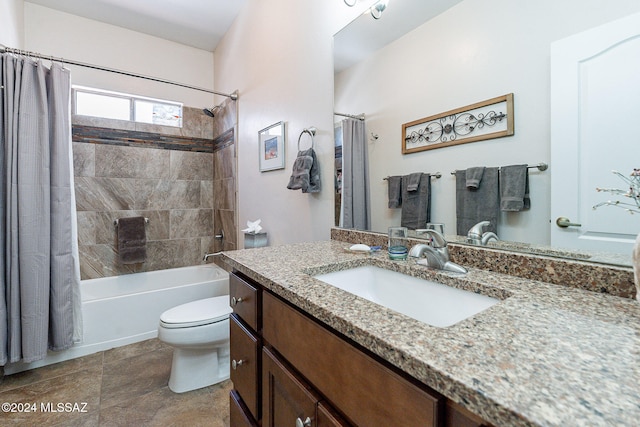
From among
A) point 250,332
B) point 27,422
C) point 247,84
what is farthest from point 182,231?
point 250,332

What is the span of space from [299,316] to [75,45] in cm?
337

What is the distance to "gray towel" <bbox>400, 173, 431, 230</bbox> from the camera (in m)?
1.10

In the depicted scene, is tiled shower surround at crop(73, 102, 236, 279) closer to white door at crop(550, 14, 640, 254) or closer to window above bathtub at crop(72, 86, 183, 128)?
window above bathtub at crop(72, 86, 183, 128)

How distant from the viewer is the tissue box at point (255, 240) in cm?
210

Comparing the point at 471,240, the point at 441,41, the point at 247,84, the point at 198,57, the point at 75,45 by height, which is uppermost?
the point at 198,57

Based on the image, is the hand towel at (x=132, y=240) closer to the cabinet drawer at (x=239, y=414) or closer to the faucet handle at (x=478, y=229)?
the cabinet drawer at (x=239, y=414)

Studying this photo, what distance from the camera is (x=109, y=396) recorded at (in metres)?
Result: 1.62

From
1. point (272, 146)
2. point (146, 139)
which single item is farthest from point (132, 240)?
point (272, 146)

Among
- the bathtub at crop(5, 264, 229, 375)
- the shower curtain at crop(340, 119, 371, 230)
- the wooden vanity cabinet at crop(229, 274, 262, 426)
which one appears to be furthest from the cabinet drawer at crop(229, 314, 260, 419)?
the bathtub at crop(5, 264, 229, 375)

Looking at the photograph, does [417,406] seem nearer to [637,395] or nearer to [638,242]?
[637,395]

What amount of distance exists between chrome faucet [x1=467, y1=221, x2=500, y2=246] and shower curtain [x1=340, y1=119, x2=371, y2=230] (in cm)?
47

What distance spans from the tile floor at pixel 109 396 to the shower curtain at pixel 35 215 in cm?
17

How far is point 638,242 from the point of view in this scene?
52cm

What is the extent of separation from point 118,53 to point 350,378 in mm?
3549
